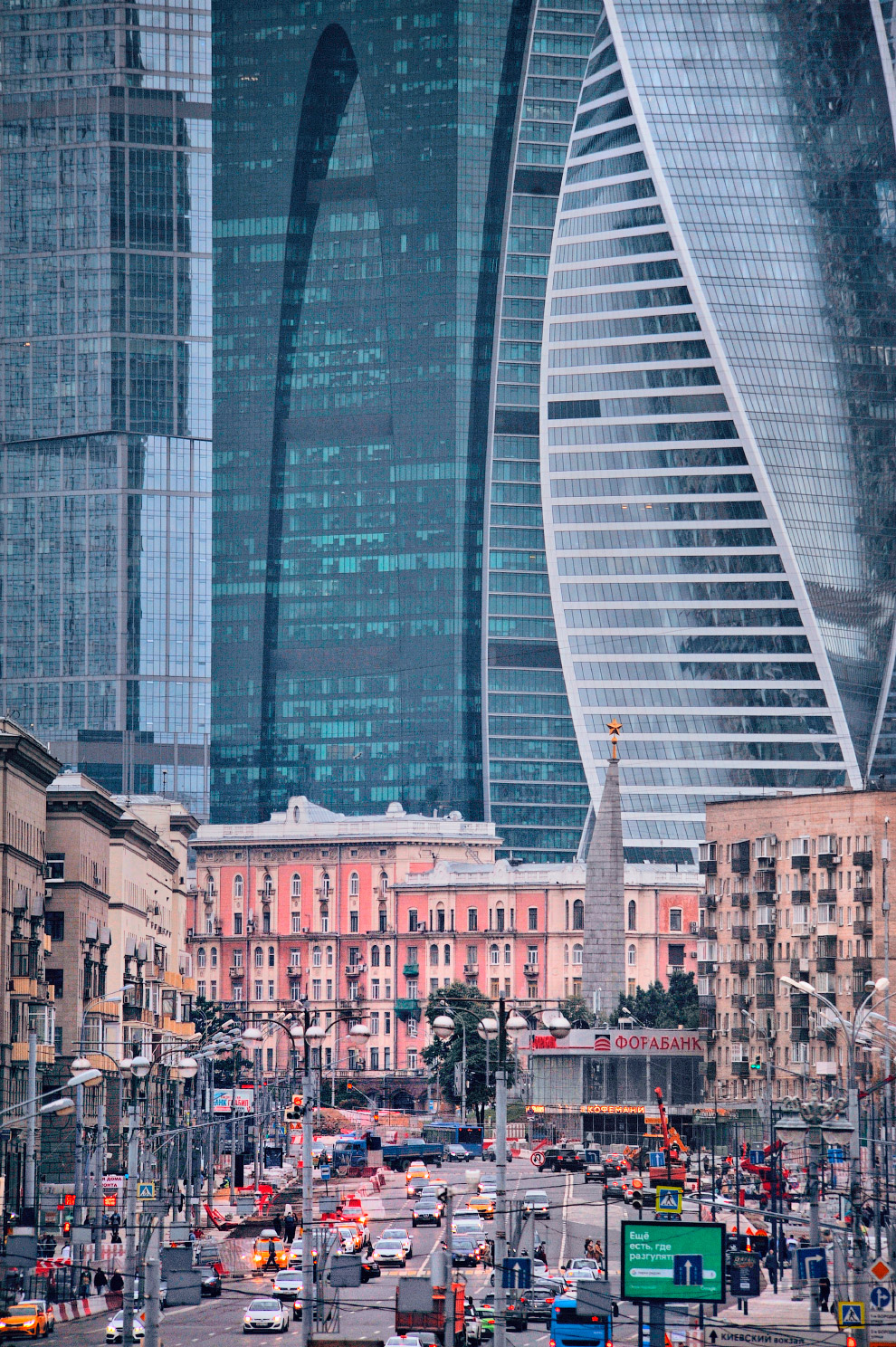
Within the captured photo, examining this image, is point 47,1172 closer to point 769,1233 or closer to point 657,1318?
point 769,1233

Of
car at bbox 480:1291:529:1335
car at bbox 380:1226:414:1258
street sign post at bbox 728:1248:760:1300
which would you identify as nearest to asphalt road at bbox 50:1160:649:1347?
car at bbox 480:1291:529:1335

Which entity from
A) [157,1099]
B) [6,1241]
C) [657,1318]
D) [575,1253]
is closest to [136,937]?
[157,1099]

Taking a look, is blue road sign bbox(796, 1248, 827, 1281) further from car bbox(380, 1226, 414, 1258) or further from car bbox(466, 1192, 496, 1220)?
car bbox(466, 1192, 496, 1220)

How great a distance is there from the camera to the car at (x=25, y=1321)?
77.1 metres

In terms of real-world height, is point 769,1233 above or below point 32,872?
below

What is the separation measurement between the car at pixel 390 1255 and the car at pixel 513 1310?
1514 centimetres

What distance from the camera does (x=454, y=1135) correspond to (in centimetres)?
19538

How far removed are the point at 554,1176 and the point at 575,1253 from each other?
127ft

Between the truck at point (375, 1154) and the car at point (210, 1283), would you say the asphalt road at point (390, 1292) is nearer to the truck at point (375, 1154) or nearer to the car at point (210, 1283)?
the car at point (210, 1283)

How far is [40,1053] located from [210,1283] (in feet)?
169

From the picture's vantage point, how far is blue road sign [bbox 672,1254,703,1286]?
67875 mm

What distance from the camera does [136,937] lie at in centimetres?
18525

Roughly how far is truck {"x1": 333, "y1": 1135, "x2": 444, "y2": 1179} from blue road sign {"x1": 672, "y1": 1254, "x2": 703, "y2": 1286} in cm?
8804

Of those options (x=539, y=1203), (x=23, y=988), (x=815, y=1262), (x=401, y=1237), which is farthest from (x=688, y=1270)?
(x=23, y=988)
